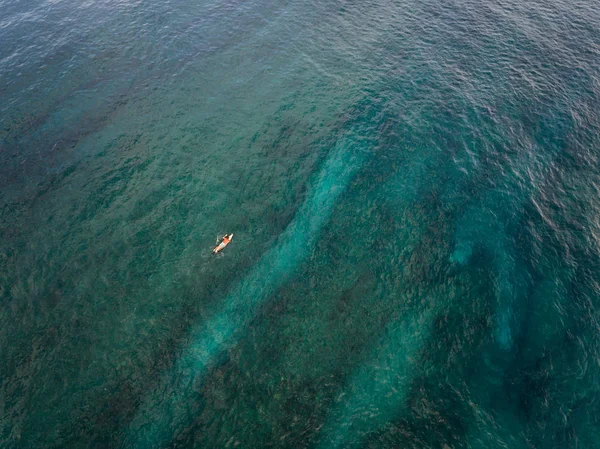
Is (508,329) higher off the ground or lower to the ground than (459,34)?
lower

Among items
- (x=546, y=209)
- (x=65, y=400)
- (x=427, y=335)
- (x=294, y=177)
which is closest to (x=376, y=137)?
(x=294, y=177)

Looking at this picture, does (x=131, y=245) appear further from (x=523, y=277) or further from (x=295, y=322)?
(x=523, y=277)

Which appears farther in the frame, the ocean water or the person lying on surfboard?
the person lying on surfboard

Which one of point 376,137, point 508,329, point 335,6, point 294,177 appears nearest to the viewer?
point 508,329

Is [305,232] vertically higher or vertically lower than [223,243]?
higher

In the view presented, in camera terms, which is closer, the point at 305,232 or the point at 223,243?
the point at 223,243

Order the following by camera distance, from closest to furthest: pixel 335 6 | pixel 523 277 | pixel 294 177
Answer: pixel 523 277, pixel 294 177, pixel 335 6

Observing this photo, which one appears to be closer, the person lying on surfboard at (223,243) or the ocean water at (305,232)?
the ocean water at (305,232)

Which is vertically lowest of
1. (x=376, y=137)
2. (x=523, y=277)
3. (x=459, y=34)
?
(x=523, y=277)
